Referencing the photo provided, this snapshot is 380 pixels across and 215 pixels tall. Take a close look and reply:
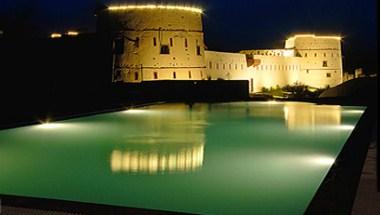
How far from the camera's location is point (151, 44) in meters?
20.0

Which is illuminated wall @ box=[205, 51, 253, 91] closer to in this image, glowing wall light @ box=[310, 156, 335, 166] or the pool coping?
glowing wall light @ box=[310, 156, 335, 166]

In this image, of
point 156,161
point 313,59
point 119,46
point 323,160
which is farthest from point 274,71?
point 156,161

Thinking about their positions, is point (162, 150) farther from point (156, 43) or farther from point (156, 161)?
point (156, 43)

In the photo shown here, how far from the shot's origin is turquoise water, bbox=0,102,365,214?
2.56m

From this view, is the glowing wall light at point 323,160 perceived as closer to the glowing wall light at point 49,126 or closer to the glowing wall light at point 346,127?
the glowing wall light at point 346,127

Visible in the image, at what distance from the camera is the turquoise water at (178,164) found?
8.41 ft

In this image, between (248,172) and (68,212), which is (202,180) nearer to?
(248,172)

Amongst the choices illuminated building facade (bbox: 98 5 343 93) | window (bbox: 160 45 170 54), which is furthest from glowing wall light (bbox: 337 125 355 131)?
window (bbox: 160 45 170 54)

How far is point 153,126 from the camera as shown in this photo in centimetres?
641

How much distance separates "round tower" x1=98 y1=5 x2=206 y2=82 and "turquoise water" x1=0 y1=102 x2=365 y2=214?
1367cm

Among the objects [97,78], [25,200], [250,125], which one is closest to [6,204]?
[25,200]

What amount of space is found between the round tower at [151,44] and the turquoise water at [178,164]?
1367cm

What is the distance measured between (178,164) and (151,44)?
16826 millimetres

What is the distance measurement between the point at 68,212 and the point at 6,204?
41 centimetres
